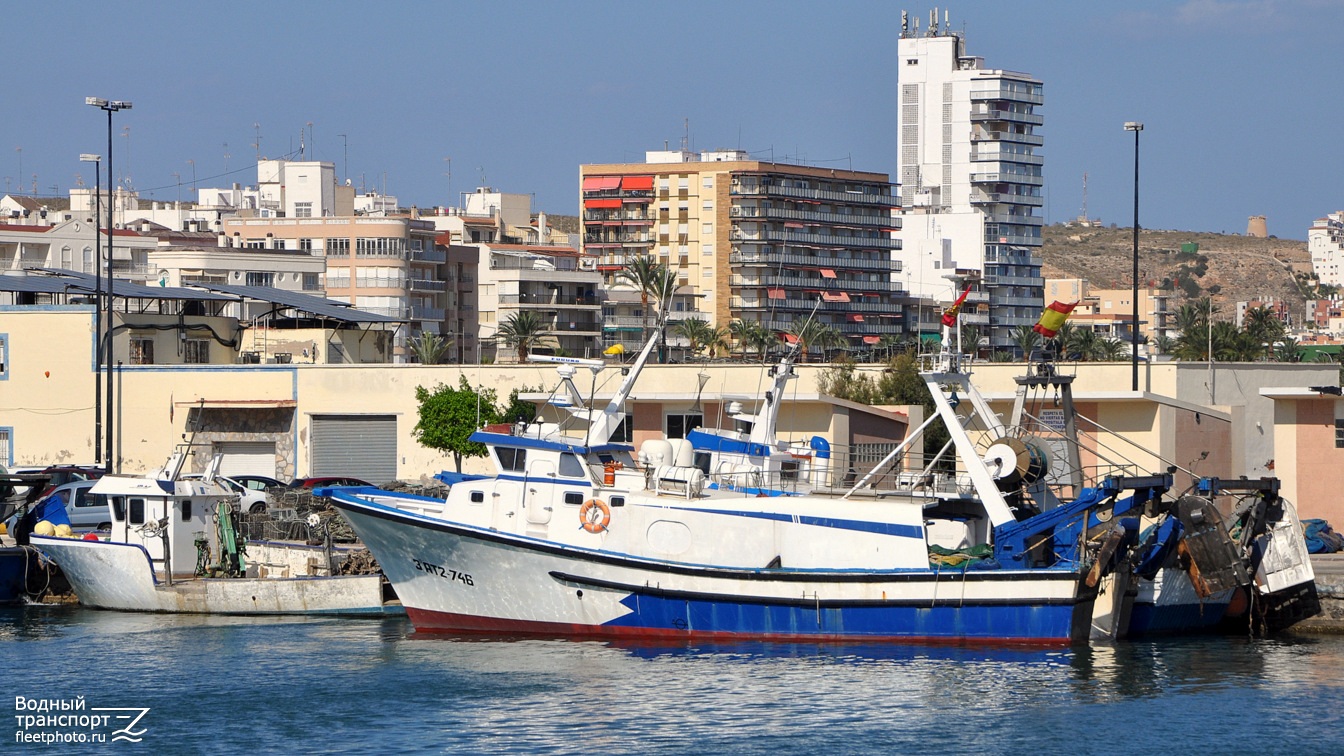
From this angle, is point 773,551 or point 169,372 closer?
point 773,551

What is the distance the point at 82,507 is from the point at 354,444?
1251 centimetres

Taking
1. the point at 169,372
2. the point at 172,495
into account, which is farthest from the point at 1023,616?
the point at 169,372

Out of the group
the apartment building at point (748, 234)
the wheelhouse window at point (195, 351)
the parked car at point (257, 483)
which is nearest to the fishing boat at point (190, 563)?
the parked car at point (257, 483)

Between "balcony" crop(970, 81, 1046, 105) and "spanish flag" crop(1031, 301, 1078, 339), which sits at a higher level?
"balcony" crop(970, 81, 1046, 105)

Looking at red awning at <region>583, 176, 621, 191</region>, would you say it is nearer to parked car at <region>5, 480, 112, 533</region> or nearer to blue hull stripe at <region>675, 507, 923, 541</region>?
parked car at <region>5, 480, 112, 533</region>

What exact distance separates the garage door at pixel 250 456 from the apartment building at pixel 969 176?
94.8m

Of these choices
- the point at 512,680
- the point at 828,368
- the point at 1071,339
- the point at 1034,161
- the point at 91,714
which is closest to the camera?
the point at 91,714

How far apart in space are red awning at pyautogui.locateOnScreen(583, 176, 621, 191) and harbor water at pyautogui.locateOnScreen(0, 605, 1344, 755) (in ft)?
320

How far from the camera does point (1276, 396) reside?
35250 mm

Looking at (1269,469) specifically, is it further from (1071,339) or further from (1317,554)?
(1071,339)

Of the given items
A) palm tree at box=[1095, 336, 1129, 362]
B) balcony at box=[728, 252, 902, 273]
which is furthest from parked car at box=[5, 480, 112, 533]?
balcony at box=[728, 252, 902, 273]

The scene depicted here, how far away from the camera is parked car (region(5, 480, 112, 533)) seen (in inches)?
1395

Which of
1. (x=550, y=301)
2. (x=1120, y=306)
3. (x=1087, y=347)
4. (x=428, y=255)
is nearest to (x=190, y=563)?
(x=1087, y=347)

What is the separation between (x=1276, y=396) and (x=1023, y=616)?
11.1 meters
